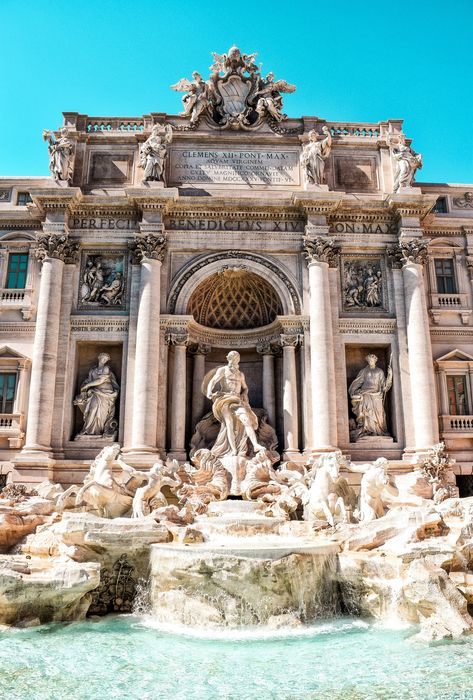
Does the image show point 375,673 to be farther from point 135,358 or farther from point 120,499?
point 135,358

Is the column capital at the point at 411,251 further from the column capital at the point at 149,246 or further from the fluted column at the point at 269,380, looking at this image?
the column capital at the point at 149,246

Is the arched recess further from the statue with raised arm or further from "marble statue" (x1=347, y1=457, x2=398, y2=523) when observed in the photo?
"marble statue" (x1=347, y1=457, x2=398, y2=523)

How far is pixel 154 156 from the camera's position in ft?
70.2

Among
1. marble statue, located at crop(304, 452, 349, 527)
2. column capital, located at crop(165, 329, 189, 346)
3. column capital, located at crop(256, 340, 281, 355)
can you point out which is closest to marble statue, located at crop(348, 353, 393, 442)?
column capital, located at crop(256, 340, 281, 355)

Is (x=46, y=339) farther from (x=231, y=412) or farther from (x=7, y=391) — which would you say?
(x=231, y=412)

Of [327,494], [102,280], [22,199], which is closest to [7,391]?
[102,280]

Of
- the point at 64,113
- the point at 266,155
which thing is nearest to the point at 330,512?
the point at 266,155

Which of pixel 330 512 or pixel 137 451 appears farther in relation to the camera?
pixel 137 451

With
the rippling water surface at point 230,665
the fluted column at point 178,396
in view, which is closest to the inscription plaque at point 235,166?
the fluted column at point 178,396

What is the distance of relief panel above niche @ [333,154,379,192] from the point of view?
887 inches

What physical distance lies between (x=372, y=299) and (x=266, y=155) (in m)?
6.86

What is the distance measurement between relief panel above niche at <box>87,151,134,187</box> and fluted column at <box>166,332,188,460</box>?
6414 millimetres

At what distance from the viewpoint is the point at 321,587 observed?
12.5 meters

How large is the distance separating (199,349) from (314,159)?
26.4 ft
